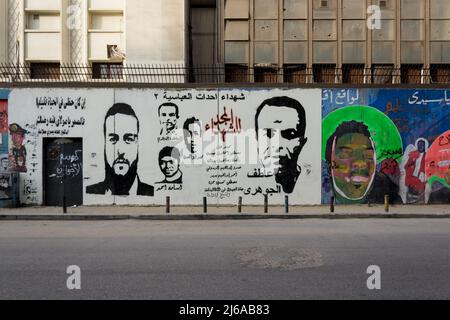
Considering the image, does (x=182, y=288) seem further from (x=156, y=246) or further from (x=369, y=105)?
(x=369, y=105)

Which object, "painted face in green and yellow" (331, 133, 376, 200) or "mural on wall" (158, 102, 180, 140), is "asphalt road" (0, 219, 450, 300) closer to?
"painted face in green and yellow" (331, 133, 376, 200)

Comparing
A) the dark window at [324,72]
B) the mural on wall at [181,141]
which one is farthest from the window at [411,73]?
the mural on wall at [181,141]

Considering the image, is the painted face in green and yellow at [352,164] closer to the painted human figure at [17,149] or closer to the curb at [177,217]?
the curb at [177,217]

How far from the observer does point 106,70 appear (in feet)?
74.3


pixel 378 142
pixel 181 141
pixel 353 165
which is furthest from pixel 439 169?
pixel 181 141

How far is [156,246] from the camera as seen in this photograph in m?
11.1

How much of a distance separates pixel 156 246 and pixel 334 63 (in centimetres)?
1332

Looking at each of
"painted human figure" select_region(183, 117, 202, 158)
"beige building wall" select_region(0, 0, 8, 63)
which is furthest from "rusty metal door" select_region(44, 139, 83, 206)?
"beige building wall" select_region(0, 0, 8, 63)

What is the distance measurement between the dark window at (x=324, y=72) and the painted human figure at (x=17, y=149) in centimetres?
1102

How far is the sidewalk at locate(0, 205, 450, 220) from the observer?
17.0 m

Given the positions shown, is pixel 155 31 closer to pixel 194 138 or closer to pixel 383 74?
pixel 194 138

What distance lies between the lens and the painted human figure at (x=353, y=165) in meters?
20.0
